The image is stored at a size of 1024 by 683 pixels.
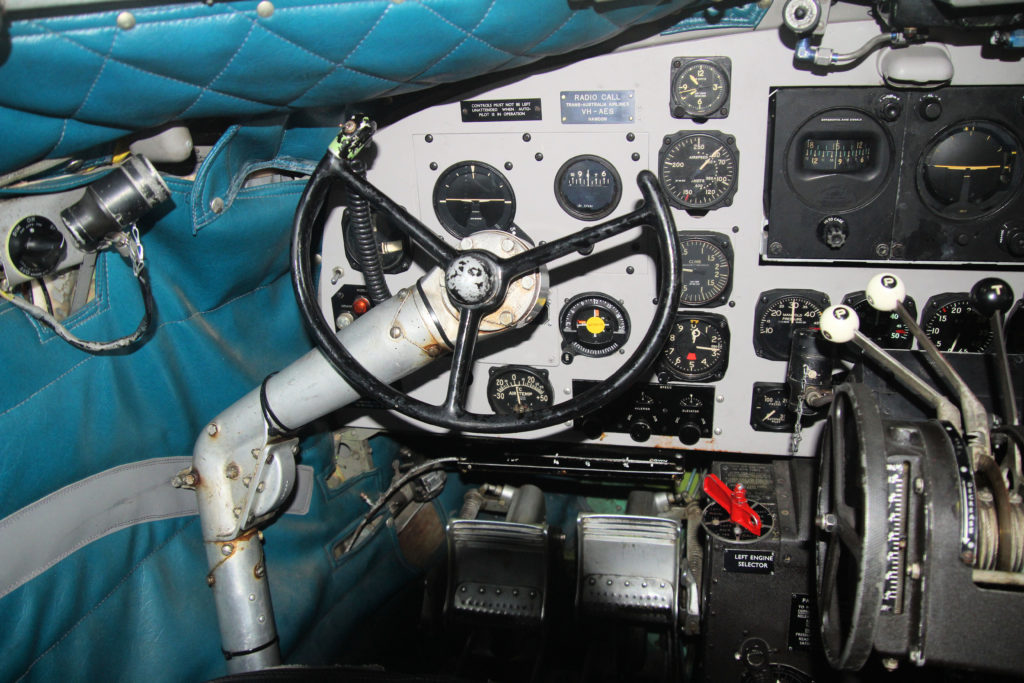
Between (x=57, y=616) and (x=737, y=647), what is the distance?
206 centimetres

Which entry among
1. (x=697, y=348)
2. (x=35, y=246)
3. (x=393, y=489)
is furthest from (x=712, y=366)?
(x=35, y=246)

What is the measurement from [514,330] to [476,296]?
2.18 feet

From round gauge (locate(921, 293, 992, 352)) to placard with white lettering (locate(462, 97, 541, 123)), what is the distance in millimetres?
1390

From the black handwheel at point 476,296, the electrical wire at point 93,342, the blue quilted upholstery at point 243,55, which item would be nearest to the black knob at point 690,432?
the black handwheel at point 476,296

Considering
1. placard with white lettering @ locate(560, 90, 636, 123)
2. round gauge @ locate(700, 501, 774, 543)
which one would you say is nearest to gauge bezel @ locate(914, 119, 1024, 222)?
placard with white lettering @ locate(560, 90, 636, 123)

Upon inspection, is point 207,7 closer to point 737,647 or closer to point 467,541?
point 467,541

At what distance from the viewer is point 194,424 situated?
2.17 meters

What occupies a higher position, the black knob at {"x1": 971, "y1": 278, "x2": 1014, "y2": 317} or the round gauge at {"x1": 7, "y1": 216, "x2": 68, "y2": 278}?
the round gauge at {"x1": 7, "y1": 216, "x2": 68, "y2": 278}

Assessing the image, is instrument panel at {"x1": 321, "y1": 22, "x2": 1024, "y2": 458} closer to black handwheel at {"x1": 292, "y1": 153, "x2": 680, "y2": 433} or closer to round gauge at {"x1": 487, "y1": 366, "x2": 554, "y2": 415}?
round gauge at {"x1": 487, "y1": 366, "x2": 554, "y2": 415}

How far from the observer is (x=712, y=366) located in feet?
8.13

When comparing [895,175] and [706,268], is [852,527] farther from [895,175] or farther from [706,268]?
[895,175]

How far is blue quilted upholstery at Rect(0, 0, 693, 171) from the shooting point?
54.8 inches

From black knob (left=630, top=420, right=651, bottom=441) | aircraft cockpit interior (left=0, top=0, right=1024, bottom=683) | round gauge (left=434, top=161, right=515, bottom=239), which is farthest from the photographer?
black knob (left=630, top=420, right=651, bottom=441)

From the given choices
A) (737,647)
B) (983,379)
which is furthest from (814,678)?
(983,379)
